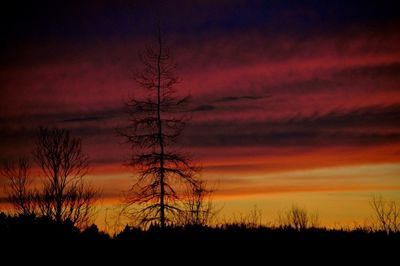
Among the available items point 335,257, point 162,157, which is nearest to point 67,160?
point 162,157

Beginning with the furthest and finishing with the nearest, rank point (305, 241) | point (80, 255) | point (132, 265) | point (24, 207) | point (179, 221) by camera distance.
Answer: point (24, 207)
point (179, 221)
point (305, 241)
point (80, 255)
point (132, 265)

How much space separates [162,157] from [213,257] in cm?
1278

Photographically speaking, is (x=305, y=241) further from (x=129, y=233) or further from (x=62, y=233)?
(x=62, y=233)

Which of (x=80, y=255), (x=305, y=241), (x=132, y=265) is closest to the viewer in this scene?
(x=132, y=265)

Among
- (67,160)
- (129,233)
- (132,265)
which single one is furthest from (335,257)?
(67,160)

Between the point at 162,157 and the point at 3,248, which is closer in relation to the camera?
the point at 3,248

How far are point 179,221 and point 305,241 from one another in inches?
397

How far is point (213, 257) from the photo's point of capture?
16.4 meters

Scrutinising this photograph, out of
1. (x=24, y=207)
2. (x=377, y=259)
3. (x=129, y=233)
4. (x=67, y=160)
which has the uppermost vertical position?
(x=67, y=160)

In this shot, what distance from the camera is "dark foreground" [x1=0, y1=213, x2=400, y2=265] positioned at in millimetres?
16359

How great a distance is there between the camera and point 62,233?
63.8 ft

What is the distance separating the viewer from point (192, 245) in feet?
57.7

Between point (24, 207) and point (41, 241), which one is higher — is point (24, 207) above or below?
above

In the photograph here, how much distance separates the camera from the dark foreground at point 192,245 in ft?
53.7
